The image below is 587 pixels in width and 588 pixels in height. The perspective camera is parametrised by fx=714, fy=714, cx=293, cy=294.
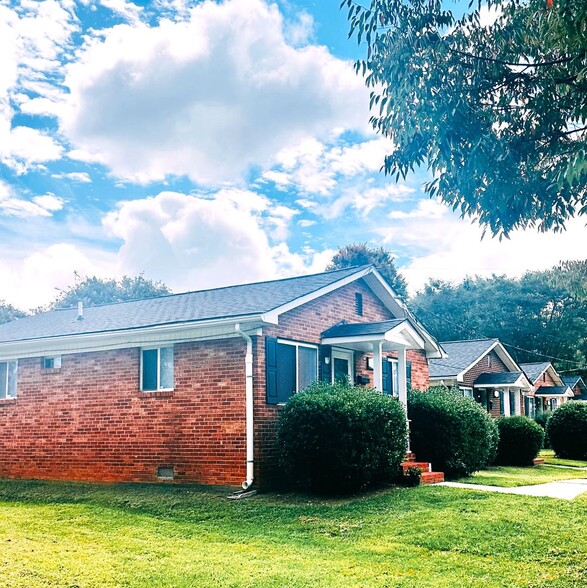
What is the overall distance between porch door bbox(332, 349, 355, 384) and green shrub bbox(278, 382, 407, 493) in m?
2.92

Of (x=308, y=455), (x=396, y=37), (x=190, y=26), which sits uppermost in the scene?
(x=190, y=26)

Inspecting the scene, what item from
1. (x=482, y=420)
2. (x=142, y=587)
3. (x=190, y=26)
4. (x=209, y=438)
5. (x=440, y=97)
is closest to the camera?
(x=142, y=587)

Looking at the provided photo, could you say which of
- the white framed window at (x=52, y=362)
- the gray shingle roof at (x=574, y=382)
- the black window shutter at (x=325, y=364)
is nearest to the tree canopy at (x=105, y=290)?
the gray shingle roof at (x=574, y=382)

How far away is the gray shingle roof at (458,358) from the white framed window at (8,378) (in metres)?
16.8

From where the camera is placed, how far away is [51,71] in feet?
46.1

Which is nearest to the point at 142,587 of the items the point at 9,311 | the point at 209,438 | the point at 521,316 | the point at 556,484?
the point at 209,438

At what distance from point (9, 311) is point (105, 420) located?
48059mm

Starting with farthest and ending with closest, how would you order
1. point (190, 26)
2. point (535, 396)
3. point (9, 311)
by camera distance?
1. point (9, 311)
2. point (535, 396)
3. point (190, 26)

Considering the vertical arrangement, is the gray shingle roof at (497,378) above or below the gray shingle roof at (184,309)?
below

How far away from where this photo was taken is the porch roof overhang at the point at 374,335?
1502cm

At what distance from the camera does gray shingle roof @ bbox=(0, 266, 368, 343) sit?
14367mm

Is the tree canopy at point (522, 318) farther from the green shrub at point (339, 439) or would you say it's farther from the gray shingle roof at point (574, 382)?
the green shrub at point (339, 439)

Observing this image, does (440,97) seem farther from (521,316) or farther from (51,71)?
(521,316)

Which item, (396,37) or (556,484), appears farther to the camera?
(556,484)
